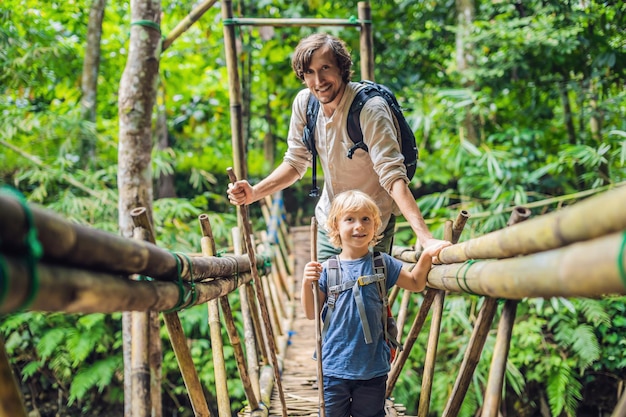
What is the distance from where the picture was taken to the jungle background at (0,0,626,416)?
12.0 feet

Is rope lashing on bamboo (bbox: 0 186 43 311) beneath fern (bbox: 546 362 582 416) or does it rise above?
above

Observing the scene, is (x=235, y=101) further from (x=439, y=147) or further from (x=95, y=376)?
(x=439, y=147)

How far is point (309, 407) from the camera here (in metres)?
1.94

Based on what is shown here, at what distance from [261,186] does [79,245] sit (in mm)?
1134

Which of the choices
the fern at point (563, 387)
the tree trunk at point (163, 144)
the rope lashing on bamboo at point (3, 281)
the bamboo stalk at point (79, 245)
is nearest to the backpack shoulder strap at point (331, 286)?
the bamboo stalk at point (79, 245)

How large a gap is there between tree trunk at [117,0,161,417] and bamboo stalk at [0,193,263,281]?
176 centimetres

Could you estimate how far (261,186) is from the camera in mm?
1815

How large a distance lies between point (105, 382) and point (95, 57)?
8.65 feet

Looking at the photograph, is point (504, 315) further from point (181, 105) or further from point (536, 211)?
point (181, 105)

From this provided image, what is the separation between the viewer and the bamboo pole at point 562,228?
62 centimetres

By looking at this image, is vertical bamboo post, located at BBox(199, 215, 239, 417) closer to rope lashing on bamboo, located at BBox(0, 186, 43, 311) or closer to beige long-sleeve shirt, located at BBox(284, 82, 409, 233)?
beige long-sleeve shirt, located at BBox(284, 82, 409, 233)

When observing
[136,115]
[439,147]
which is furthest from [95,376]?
[439,147]

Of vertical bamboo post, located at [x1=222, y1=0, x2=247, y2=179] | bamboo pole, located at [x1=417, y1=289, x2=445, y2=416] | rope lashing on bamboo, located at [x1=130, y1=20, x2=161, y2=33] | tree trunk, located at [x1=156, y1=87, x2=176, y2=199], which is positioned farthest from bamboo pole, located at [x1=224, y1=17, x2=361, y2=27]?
tree trunk, located at [x1=156, y1=87, x2=176, y2=199]

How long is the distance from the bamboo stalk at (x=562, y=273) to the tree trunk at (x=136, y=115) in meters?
2.02
